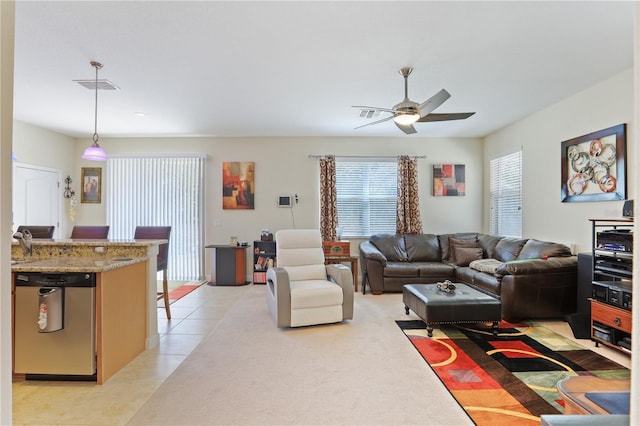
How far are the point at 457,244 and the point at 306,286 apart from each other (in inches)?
126

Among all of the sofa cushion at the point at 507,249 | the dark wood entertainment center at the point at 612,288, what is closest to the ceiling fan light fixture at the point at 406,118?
the dark wood entertainment center at the point at 612,288

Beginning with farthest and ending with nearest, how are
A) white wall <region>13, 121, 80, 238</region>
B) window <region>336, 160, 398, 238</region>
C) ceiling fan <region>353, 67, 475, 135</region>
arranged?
1. window <region>336, 160, 398, 238</region>
2. white wall <region>13, 121, 80, 238</region>
3. ceiling fan <region>353, 67, 475, 135</region>

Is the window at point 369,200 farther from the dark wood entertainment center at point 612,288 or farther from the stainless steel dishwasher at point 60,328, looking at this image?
the stainless steel dishwasher at point 60,328

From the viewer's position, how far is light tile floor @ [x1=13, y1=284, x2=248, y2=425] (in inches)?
79.2

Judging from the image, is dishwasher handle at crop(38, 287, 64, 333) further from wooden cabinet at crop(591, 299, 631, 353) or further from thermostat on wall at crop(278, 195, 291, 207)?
wooden cabinet at crop(591, 299, 631, 353)

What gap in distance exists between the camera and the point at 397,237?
5750 millimetres

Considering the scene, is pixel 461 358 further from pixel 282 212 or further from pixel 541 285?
pixel 282 212

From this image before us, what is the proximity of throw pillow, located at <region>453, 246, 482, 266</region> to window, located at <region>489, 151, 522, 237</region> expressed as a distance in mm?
687

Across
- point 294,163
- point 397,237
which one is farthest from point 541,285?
point 294,163

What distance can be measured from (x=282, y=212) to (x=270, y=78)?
119 inches

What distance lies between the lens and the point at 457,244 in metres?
5.57

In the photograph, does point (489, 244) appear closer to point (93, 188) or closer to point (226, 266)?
point (226, 266)

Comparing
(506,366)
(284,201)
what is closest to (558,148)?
(506,366)

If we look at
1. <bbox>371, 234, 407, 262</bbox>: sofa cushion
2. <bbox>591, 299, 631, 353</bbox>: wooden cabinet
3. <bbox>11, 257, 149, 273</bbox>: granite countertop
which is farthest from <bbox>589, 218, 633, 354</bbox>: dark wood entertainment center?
<bbox>11, 257, 149, 273</bbox>: granite countertop
